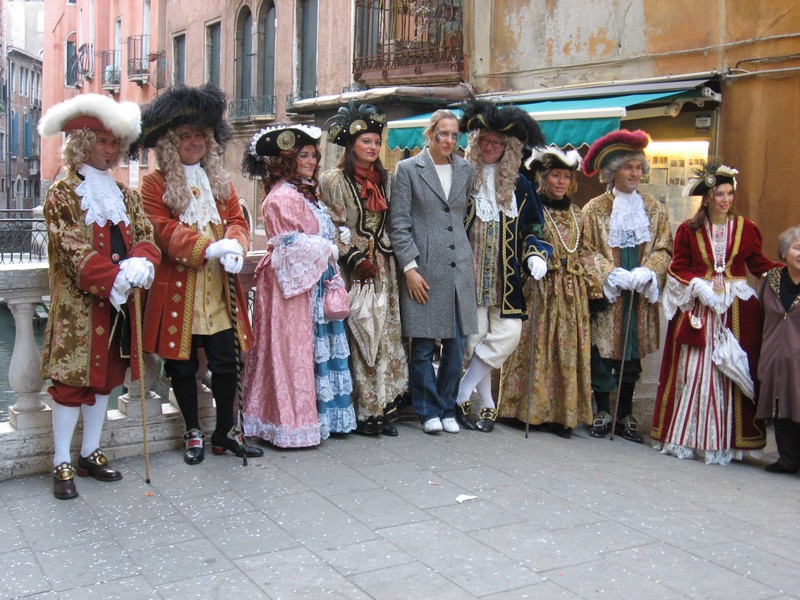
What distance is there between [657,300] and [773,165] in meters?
3.14

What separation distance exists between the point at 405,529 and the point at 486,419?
2003 millimetres

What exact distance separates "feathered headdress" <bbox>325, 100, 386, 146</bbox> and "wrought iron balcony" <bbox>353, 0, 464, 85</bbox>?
27.5 ft

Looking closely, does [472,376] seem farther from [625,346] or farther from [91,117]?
[91,117]

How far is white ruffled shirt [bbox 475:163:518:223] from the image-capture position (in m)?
6.13

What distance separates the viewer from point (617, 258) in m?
6.38

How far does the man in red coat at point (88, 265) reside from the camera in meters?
4.61

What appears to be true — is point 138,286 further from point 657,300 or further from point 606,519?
point 657,300

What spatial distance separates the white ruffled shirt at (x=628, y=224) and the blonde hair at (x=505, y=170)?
73 centimetres

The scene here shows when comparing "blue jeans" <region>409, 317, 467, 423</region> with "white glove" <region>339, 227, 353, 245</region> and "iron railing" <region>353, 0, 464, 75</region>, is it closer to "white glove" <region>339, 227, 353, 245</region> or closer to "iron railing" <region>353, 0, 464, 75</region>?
"white glove" <region>339, 227, 353, 245</region>

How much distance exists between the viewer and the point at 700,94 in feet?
30.2

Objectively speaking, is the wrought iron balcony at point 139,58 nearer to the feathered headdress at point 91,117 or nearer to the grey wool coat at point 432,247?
the grey wool coat at point 432,247

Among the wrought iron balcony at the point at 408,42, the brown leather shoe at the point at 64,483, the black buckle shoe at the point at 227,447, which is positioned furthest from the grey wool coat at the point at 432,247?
the wrought iron balcony at the point at 408,42

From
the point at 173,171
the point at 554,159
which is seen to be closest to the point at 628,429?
the point at 554,159

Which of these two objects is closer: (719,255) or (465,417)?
(719,255)
